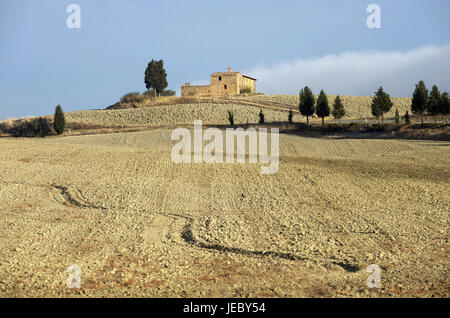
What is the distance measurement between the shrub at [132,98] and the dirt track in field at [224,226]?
5342cm

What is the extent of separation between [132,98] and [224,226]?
229ft

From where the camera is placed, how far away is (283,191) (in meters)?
18.5

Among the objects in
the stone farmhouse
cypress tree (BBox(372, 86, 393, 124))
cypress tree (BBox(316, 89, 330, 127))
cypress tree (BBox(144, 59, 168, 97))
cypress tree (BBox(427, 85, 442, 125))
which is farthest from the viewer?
the stone farmhouse

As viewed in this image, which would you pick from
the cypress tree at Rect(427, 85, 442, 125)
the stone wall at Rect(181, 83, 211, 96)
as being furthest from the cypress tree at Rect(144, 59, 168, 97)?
the cypress tree at Rect(427, 85, 442, 125)

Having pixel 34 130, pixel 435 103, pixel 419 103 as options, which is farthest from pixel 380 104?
pixel 34 130

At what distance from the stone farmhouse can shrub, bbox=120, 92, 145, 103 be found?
733 cm

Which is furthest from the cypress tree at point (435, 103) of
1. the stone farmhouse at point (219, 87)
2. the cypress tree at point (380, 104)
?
the stone farmhouse at point (219, 87)

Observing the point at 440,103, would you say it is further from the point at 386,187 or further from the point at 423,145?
the point at 386,187

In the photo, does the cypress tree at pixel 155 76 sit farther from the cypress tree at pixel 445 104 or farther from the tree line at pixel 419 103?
the cypress tree at pixel 445 104

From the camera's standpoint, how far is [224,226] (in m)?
13.5

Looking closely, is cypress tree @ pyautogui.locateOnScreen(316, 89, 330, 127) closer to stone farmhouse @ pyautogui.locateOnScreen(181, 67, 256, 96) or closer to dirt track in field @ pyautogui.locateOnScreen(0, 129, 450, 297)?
dirt track in field @ pyautogui.locateOnScreen(0, 129, 450, 297)

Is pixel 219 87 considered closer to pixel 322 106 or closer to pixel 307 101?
pixel 307 101

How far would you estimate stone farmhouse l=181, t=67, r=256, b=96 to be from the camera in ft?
259
